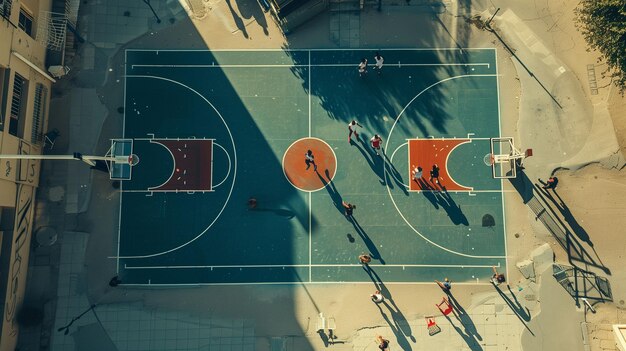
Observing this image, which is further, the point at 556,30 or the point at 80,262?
the point at 556,30

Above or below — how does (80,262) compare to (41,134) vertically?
below

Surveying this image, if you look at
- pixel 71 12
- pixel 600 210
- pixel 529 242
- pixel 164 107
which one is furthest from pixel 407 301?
pixel 71 12

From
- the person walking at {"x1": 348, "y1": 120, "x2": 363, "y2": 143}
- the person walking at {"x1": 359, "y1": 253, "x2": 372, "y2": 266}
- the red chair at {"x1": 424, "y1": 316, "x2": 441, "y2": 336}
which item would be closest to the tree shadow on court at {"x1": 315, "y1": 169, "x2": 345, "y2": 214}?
the person walking at {"x1": 348, "y1": 120, "x2": 363, "y2": 143}

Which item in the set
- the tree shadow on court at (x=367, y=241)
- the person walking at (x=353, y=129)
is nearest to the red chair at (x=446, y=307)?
the tree shadow on court at (x=367, y=241)

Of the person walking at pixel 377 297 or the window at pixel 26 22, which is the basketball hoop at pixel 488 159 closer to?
the person walking at pixel 377 297

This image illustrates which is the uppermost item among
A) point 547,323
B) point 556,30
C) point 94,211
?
point 556,30

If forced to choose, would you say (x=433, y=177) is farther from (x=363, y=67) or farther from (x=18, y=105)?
(x=18, y=105)

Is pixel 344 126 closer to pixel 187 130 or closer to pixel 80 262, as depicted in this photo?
pixel 187 130
